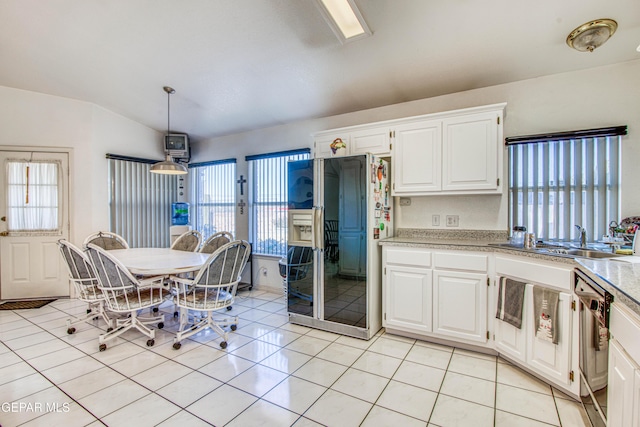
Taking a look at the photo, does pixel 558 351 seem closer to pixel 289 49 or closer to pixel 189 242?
pixel 289 49

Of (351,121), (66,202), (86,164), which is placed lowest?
(66,202)

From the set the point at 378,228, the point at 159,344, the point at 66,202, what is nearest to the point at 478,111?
the point at 378,228

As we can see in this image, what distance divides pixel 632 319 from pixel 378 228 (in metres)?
2.08

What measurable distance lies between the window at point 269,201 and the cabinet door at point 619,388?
368 cm

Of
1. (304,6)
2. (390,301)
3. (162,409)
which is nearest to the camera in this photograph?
(162,409)

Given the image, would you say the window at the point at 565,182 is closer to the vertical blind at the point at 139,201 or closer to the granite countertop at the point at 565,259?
the granite countertop at the point at 565,259

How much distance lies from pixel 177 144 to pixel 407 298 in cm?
455

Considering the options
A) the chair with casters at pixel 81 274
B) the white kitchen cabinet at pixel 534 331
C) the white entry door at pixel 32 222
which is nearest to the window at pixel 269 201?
the chair with casters at pixel 81 274

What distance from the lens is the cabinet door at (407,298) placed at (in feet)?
9.13

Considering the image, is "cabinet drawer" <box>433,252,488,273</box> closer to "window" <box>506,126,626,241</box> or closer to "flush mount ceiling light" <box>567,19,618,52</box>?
"window" <box>506,126,626,241</box>

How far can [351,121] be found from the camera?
387cm

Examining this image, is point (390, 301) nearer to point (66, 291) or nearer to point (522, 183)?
point (522, 183)

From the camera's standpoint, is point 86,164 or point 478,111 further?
Result: point 86,164

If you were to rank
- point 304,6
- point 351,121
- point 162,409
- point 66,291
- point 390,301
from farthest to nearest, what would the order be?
point 66,291 < point 351,121 < point 390,301 < point 304,6 < point 162,409
